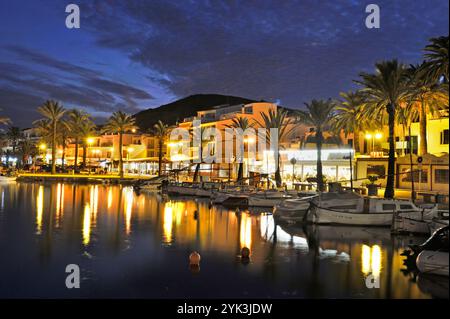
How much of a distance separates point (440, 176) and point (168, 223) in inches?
1042

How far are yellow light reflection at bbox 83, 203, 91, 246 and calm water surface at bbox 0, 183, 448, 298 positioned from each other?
0.23 ft

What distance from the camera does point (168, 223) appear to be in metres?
32.4

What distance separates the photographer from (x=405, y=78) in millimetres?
41969

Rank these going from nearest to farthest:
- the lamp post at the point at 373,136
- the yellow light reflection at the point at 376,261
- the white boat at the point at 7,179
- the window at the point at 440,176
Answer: the yellow light reflection at the point at 376,261, the window at the point at 440,176, the lamp post at the point at 373,136, the white boat at the point at 7,179

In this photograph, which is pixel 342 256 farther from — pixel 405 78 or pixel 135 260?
pixel 405 78

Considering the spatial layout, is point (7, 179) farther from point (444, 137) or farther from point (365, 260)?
point (365, 260)

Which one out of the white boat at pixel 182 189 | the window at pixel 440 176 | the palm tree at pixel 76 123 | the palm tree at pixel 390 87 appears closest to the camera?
the palm tree at pixel 390 87

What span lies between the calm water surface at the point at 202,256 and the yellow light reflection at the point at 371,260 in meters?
0.04

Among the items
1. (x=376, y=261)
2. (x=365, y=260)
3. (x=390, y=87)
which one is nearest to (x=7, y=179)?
(x=390, y=87)

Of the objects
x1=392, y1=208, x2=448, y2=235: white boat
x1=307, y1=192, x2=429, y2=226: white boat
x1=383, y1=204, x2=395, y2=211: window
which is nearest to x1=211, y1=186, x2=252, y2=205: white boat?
x1=307, y1=192, x2=429, y2=226: white boat

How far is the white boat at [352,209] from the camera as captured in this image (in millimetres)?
28938

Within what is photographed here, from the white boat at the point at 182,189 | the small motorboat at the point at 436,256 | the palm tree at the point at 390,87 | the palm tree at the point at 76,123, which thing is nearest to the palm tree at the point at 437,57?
the palm tree at the point at 390,87

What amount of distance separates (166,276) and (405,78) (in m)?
34.2

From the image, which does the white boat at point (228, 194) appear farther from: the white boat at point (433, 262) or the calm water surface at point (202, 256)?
the white boat at point (433, 262)
